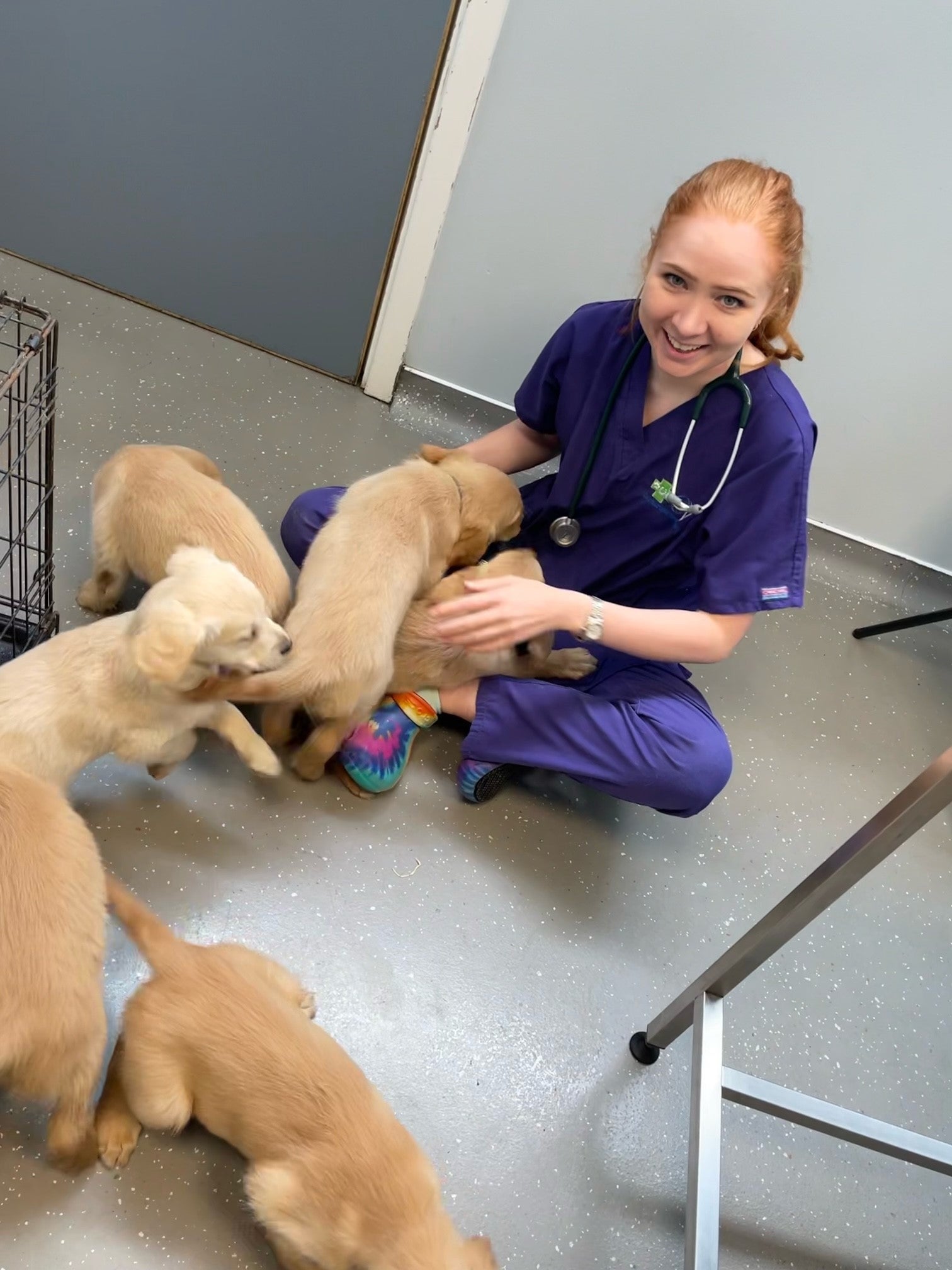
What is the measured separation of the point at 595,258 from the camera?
1.80 metres

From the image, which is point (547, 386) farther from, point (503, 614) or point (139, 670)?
point (139, 670)

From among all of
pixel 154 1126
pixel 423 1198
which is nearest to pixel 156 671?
pixel 154 1126

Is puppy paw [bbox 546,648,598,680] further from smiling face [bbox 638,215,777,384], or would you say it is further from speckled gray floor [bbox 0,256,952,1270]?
smiling face [bbox 638,215,777,384]

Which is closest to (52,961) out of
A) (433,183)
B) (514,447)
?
(514,447)

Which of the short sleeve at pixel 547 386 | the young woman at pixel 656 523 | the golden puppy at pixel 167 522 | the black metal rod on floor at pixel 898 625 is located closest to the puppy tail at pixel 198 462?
the golden puppy at pixel 167 522

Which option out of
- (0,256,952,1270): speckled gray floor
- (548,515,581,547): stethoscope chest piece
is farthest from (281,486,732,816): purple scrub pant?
(548,515,581,547): stethoscope chest piece

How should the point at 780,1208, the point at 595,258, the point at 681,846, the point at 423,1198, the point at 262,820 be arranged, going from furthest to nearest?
the point at 595,258 → the point at 681,846 → the point at 262,820 → the point at 780,1208 → the point at 423,1198

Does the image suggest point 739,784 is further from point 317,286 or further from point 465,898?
point 317,286

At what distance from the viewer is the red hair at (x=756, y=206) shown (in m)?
1.12

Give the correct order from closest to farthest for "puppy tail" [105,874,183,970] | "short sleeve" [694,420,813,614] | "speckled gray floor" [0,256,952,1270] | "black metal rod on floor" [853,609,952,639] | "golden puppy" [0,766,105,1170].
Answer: "golden puppy" [0,766,105,1170]
"puppy tail" [105,874,183,970]
"speckled gray floor" [0,256,952,1270]
"short sleeve" [694,420,813,614]
"black metal rod on floor" [853,609,952,639]

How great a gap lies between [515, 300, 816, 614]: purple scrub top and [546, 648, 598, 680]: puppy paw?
0.11 metres

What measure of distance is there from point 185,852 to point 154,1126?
34 centimetres

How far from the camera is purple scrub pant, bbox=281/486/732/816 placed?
136 centimetres

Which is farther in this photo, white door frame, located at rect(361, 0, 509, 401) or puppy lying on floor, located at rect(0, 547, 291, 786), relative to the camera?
white door frame, located at rect(361, 0, 509, 401)
